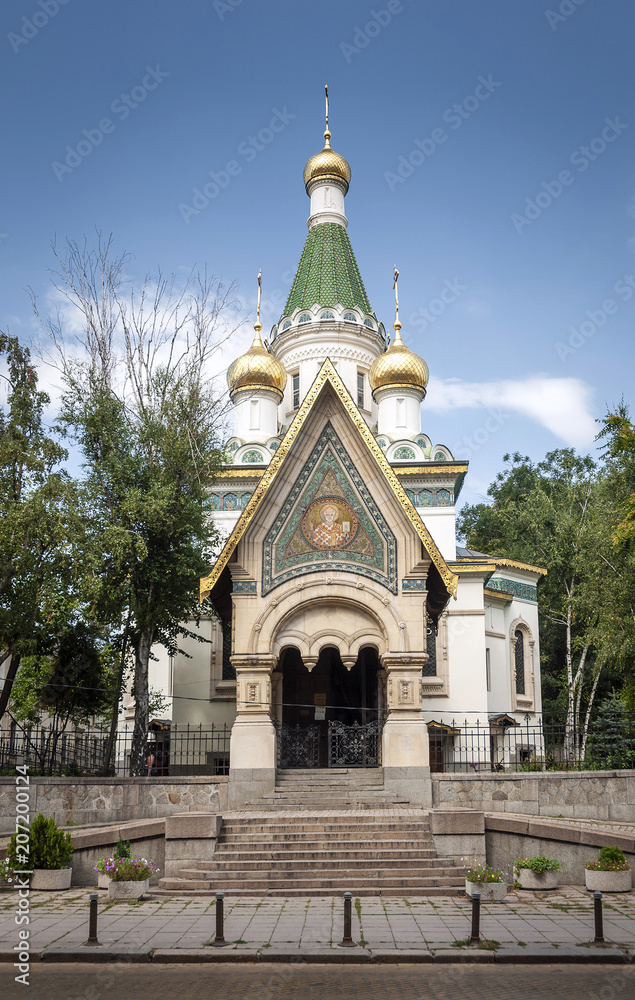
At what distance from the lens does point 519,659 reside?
3045 cm

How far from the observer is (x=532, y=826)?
500 inches

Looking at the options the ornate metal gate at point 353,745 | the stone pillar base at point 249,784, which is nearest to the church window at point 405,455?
the ornate metal gate at point 353,745

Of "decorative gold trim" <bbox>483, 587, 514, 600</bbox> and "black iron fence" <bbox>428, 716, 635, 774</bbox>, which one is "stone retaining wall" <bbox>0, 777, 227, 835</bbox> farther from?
"decorative gold trim" <bbox>483, 587, 514, 600</bbox>

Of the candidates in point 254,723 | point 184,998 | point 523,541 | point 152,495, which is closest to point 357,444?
point 152,495

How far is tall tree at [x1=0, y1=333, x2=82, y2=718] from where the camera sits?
51.1 ft

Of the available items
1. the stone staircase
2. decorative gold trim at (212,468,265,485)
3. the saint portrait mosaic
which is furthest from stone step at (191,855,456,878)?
decorative gold trim at (212,468,265,485)

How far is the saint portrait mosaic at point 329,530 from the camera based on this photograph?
1636 cm

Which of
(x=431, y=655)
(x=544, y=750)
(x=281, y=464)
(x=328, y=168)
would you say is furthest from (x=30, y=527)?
(x=328, y=168)

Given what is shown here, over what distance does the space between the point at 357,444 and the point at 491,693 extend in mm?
14490

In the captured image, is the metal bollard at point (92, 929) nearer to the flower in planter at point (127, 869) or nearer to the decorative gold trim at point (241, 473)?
the flower in planter at point (127, 869)

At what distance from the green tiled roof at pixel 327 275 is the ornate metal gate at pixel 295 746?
1901 centimetres

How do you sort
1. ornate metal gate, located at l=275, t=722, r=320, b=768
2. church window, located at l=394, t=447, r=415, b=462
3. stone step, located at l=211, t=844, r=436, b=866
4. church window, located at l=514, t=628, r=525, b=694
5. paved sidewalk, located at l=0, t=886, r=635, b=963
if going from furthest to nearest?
1. church window, located at l=514, t=628, r=525, b=694
2. church window, located at l=394, t=447, r=415, b=462
3. ornate metal gate, located at l=275, t=722, r=320, b=768
4. stone step, located at l=211, t=844, r=436, b=866
5. paved sidewalk, located at l=0, t=886, r=635, b=963

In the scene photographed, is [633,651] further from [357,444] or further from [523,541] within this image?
[523,541]

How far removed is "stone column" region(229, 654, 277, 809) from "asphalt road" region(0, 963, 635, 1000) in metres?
6.60
